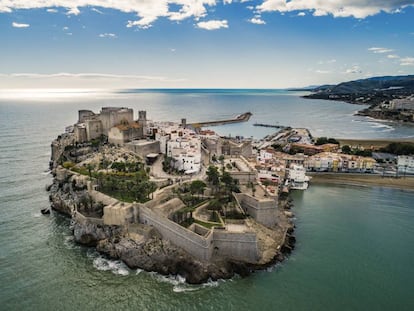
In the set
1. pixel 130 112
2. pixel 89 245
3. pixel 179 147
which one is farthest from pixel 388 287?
pixel 130 112

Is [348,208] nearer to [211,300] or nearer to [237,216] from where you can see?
[237,216]

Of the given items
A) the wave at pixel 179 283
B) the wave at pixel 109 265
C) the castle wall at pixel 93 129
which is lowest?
the wave at pixel 179 283

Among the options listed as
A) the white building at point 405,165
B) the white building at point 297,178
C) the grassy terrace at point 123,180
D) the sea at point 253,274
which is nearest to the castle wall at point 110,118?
the grassy terrace at point 123,180

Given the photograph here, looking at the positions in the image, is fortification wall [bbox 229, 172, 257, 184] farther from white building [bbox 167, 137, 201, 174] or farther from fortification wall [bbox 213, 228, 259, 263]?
fortification wall [bbox 213, 228, 259, 263]

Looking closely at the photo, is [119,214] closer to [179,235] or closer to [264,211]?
[179,235]

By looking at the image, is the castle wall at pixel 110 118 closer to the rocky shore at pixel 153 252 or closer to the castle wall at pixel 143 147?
the castle wall at pixel 143 147

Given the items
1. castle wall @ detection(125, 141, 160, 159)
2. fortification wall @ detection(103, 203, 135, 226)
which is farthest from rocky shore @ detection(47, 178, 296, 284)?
castle wall @ detection(125, 141, 160, 159)
